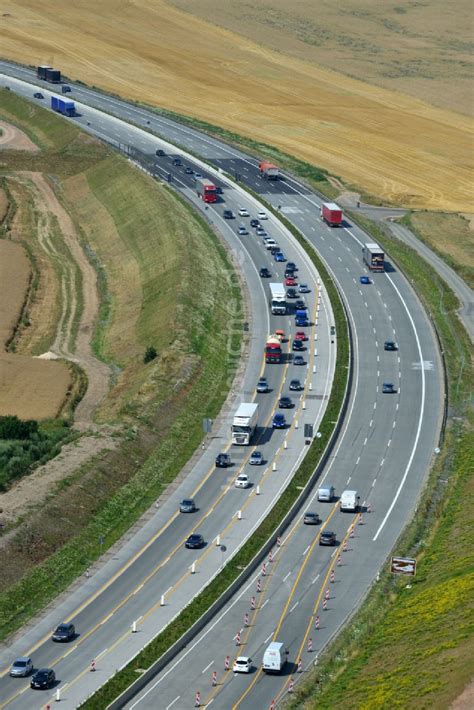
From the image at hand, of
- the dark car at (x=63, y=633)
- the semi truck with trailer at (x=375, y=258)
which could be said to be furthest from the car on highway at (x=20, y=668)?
the semi truck with trailer at (x=375, y=258)

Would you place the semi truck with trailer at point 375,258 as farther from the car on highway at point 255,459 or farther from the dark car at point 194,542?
the dark car at point 194,542

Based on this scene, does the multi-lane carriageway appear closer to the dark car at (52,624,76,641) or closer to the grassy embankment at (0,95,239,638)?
the dark car at (52,624,76,641)

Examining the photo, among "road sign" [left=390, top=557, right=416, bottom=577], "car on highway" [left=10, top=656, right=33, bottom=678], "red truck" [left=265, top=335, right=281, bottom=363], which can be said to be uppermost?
"red truck" [left=265, top=335, right=281, bottom=363]

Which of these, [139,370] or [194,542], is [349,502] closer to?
[194,542]

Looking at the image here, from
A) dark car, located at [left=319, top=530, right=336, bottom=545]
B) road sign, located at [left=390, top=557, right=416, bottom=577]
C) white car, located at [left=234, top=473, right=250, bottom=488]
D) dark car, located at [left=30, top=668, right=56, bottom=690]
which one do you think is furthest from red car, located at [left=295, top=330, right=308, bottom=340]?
→ dark car, located at [left=30, top=668, right=56, bottom=690]

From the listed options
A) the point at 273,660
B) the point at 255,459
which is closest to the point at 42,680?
the point at 273,660

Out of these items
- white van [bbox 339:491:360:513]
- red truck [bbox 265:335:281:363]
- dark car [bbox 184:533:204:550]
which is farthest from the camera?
red truck [bbox 265:335:281:363]

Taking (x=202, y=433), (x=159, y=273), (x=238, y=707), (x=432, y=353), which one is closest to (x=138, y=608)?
(x=238, y=707)
